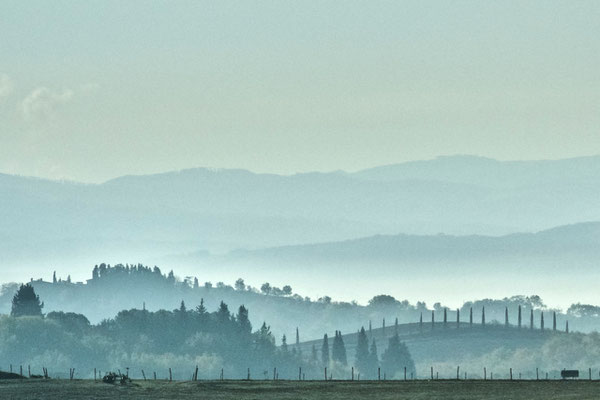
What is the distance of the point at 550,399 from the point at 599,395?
5.89m

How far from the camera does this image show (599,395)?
198500mm

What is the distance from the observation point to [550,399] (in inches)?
7864
